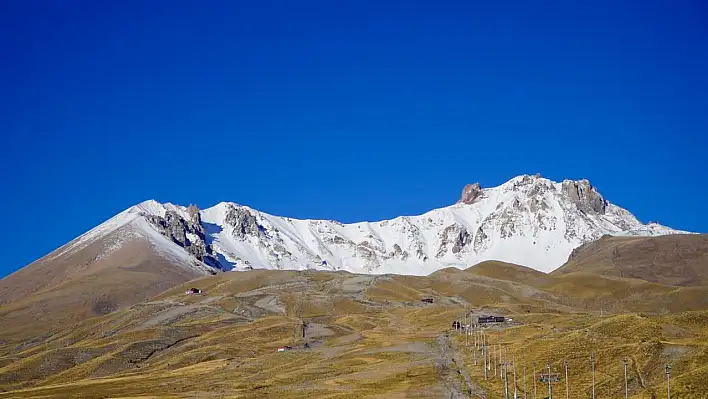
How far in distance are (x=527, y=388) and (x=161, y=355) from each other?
111016 mm

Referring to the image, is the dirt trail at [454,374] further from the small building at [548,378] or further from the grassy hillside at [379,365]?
the small building at [548,378]

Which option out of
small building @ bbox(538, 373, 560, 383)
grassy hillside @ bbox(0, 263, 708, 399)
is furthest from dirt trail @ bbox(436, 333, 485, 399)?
small building @ bbox(538, 373, 560, 383)

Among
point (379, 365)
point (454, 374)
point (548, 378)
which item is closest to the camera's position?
point (548, 378)

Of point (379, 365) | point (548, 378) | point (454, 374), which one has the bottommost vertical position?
point (548, 378)

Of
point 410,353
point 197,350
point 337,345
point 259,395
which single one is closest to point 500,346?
point 410,353

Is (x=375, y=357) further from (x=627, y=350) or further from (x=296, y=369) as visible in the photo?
(x=627, y=350)

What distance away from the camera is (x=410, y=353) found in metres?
159

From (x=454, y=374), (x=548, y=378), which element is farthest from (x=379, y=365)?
(x=548, y=378)

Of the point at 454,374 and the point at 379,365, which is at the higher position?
the point at 379,365

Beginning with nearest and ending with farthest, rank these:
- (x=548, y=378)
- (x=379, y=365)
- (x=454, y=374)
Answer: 1. (x=548, y=378)
2. (x=454, y=374)
3. (x=379, y=365)

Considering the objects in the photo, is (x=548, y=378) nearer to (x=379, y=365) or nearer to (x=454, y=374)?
(x=454, y=374)

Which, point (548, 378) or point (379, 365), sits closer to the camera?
point (548, 378)

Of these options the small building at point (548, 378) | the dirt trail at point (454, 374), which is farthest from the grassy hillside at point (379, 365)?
the small building at point (548, 378)

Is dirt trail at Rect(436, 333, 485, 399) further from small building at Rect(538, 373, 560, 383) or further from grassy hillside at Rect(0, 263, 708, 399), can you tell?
small building at Rect(538, 373, 560, 383)
